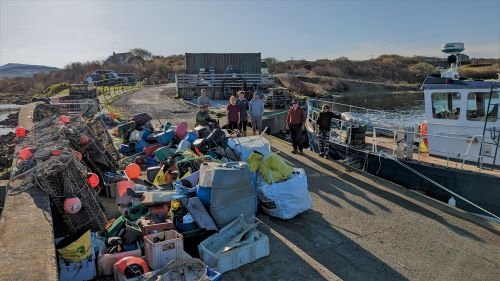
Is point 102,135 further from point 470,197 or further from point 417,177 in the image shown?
point 470,197

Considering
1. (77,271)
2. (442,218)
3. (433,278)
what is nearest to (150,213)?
(77,271)

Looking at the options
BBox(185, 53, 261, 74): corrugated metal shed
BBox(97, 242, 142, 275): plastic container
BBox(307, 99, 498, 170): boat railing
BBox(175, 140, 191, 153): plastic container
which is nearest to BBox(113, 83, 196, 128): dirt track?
BBox(307, 99, 498, 170): boat railing

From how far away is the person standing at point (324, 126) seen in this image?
33.7 feet

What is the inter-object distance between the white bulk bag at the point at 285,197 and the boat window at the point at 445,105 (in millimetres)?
4955

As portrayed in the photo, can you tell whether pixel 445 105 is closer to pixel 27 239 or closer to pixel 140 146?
pixel 140 146

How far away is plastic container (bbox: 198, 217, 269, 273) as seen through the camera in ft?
15.2

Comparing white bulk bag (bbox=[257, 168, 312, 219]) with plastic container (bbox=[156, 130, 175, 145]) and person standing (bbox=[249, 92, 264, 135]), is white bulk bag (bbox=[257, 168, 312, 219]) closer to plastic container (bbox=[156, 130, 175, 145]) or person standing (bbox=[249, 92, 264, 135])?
plastic container (bbox=[156, 130, 175, 145])

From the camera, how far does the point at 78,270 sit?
4219 millimetres

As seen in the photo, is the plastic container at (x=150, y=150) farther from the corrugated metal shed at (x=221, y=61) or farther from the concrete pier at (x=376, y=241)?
the corrugated metal shed at (x=221, y=61)

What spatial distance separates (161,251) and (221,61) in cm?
3164

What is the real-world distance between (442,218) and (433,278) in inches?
79.4

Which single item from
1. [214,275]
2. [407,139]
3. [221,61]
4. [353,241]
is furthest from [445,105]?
[221,61]

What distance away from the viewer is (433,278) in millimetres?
4848

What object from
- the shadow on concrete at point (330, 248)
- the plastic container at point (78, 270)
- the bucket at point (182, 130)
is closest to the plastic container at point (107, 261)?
the plastic container at point (78, 270)
